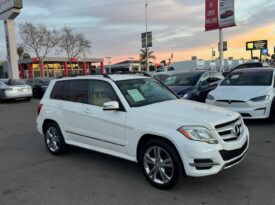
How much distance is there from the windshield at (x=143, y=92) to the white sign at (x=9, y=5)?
916 inches

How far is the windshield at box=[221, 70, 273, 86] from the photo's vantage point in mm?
9422

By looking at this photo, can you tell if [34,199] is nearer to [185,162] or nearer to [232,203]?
[185,162]

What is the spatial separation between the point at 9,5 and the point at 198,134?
2614 cm

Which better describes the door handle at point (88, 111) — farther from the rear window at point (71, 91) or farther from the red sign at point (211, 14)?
the red sign at point (211, 14)

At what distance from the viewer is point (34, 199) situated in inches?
170

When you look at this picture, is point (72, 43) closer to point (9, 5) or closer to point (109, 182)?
point (9, 5)

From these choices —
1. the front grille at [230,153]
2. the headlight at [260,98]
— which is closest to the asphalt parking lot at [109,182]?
the front grille at [230,153]

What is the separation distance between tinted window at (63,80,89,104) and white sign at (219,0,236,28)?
2018 centimetres

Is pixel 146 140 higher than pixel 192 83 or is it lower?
lower

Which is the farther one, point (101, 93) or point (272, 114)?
point (272, 114)

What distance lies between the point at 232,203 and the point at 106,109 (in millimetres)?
2282

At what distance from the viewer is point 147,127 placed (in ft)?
14.7

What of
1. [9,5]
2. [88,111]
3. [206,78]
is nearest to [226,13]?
[206,78]

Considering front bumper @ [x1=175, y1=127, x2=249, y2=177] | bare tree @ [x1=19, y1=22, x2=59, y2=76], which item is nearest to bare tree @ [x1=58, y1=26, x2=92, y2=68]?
bare tree @ [x1=19, y1=22, x2=59, y2=76]
